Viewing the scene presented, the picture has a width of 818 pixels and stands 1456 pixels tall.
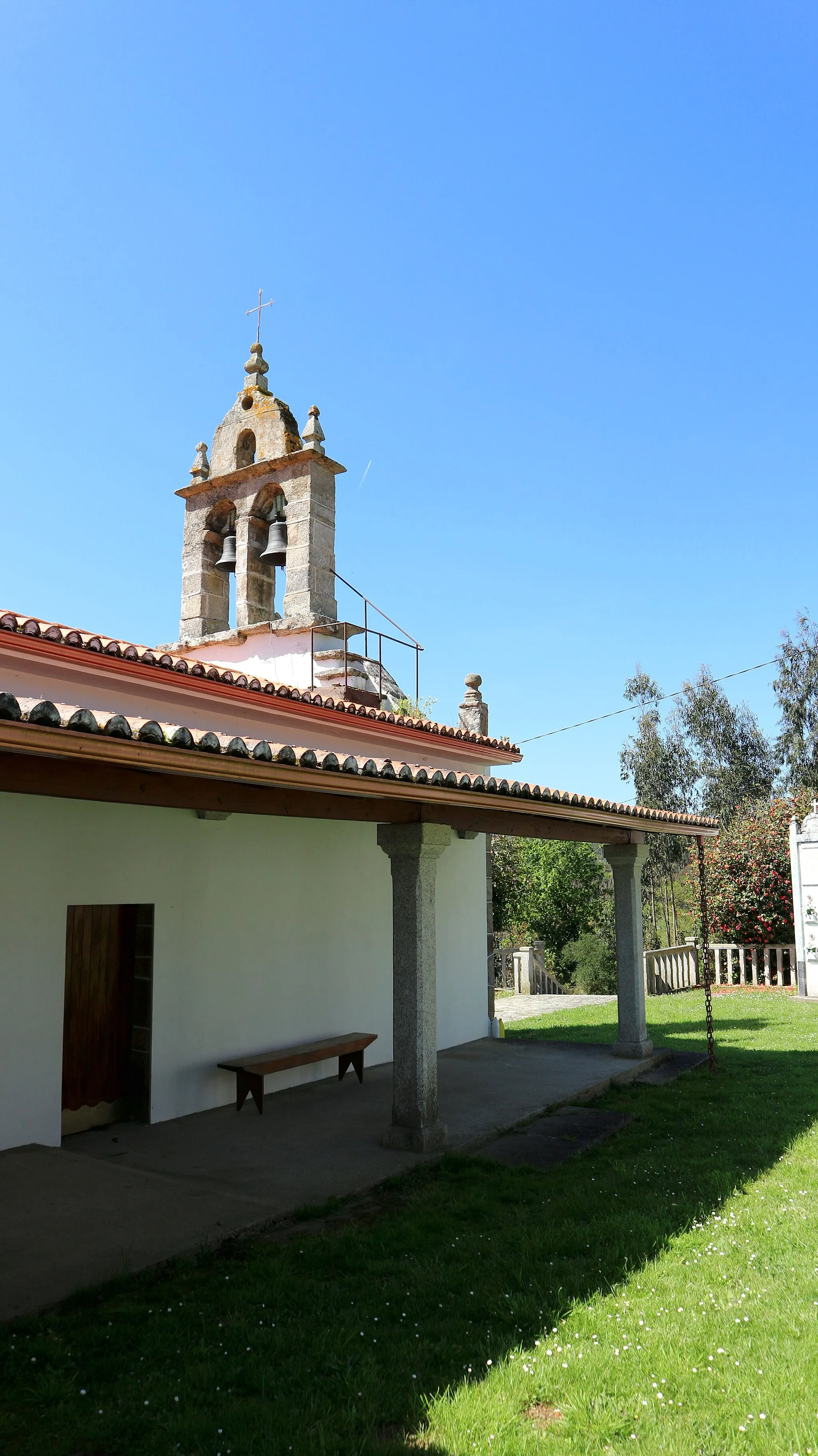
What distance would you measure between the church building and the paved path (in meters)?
3.77

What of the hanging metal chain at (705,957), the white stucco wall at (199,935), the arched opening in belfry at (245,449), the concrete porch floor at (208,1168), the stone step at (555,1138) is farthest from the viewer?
the arched opening in belfry at (245,449)

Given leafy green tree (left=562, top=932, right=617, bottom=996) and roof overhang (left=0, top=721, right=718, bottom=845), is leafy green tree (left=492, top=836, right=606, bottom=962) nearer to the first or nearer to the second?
leafy green tree (left=562, top=932, right=617, bottom=996)

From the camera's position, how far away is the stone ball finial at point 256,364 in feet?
45.0

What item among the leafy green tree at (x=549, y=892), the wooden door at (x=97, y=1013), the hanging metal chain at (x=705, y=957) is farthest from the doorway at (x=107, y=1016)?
the leafy green tree at (x=549, y=892)

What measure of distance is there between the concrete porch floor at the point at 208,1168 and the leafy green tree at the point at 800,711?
2600cm

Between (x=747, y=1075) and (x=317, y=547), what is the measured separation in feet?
27.0

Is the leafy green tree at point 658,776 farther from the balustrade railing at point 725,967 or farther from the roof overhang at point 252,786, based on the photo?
the roof overhang at point 252,786

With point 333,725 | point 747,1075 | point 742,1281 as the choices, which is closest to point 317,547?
point 333,725

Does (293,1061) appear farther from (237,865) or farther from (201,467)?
(201,467)

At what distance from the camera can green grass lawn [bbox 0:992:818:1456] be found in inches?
126

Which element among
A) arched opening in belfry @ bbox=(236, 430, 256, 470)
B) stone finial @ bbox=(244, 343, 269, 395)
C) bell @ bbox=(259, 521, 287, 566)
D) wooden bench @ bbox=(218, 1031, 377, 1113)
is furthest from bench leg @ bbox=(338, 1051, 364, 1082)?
stone finial @ bbox=(244, 343, 269, 395)

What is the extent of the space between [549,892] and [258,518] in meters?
13.2

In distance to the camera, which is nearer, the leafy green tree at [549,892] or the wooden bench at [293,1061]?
the wooden bench at [293,1061]

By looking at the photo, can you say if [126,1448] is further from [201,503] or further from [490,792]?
[201,503]
